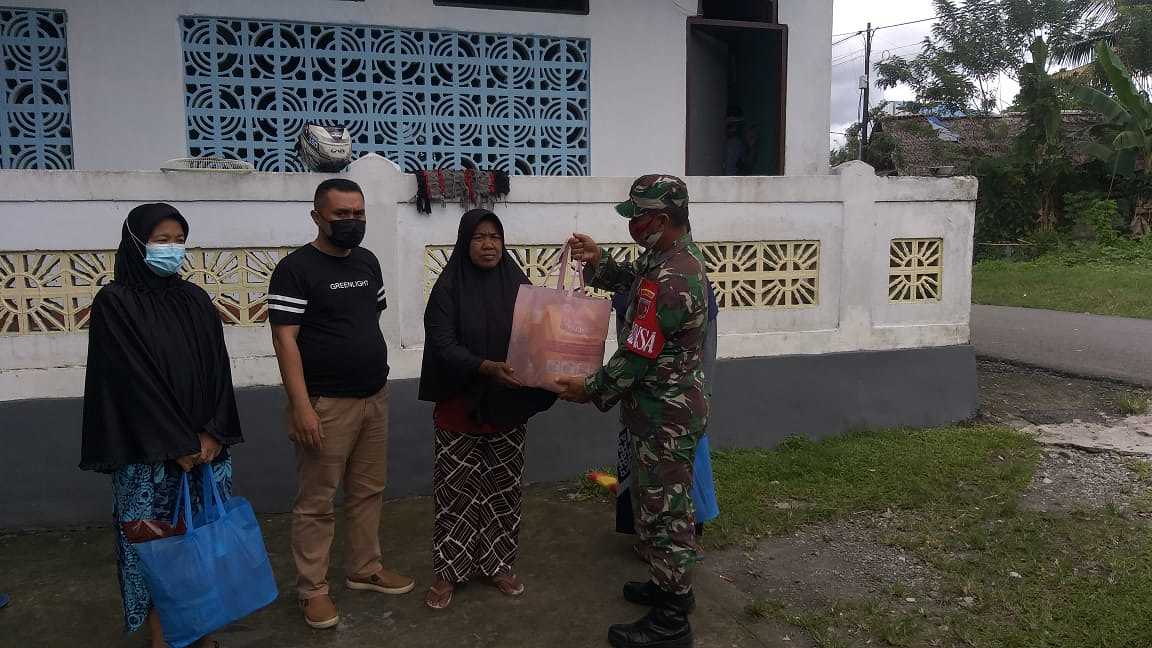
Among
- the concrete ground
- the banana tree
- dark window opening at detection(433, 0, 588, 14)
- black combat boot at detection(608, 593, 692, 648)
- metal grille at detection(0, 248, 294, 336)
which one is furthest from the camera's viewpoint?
the banana tree

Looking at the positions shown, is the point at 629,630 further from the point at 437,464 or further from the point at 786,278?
the point at 786,278

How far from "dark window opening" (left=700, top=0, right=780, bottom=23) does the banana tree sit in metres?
11.9

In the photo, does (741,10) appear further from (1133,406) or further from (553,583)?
(553,583)

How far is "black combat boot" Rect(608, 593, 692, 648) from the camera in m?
2.93

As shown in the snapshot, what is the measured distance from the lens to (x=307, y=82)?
5.22 metres

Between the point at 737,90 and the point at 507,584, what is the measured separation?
5.22 metres

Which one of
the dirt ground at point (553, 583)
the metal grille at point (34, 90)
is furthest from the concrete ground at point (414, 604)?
the metal grille at point (34, 90)

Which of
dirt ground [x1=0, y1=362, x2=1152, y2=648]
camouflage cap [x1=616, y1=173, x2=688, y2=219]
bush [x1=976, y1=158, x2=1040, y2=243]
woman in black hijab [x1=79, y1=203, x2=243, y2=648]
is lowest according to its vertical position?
dirt ground [x1=0, y1=362, x2=1152, y2=648]

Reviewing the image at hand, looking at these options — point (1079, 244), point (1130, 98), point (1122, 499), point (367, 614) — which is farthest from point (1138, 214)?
point (367, 614)

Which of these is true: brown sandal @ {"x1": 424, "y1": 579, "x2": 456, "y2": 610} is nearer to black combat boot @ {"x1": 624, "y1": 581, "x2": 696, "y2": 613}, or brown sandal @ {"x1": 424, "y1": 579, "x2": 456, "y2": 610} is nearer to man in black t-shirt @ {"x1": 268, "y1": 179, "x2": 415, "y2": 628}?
man in black t-shirt @ {"x1": 268, "y1": 179, "x2": 415, "y2": 628}

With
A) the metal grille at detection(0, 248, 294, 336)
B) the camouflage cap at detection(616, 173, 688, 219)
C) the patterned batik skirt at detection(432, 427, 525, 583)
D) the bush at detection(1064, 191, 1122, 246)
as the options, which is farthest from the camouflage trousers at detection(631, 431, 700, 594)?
the bush at detection(1064, 191, 1122, 246)

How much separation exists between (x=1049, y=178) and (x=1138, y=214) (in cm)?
185

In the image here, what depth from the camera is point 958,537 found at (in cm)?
389

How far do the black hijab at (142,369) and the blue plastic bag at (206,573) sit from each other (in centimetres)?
19
